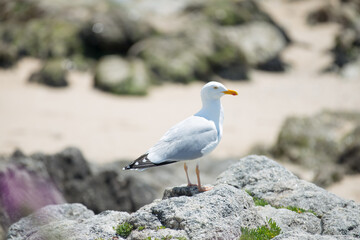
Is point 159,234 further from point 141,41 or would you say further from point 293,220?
point 141,41

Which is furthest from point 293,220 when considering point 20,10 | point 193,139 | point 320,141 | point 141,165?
point 20,10

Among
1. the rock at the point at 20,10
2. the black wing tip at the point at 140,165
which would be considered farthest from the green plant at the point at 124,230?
the rock at the point at 20,10

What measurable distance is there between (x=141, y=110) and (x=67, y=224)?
11.1 m

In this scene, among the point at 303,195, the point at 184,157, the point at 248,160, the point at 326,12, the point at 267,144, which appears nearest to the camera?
the point at 184,157

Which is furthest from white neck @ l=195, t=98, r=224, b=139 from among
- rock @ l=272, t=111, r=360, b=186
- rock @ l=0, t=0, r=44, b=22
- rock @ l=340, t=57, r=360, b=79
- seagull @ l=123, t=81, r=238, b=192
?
rock @ l=0, t=0, r=44, b=22

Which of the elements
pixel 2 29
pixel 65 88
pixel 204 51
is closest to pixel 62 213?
pixel 65 88

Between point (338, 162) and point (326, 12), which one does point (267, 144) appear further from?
point (326, 12)

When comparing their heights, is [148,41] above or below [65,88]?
above

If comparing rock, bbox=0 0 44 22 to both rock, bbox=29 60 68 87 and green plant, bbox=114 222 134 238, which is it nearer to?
rock, bbox=29 60 68 87

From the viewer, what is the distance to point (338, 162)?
1059cm

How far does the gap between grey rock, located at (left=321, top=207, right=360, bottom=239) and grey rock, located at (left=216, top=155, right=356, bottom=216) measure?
156mm

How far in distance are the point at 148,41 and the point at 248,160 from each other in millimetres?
14756

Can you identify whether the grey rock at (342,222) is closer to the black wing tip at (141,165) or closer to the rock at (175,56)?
the black wing tip at (141,165)

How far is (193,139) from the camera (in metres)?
4.42
